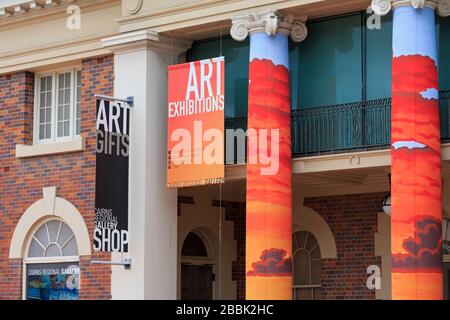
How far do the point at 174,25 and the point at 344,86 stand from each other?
330 cm

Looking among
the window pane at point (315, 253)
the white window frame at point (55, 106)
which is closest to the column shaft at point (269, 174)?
the window pane at point (315, 253)

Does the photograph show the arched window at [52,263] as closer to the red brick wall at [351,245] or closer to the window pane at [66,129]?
the window pane at [66,129]

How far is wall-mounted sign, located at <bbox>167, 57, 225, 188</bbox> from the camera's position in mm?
15994

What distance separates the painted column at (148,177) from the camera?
657 inches

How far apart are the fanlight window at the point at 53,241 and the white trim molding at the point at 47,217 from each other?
0.50ft

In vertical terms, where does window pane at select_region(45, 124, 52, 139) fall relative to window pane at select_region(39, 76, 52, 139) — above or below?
below

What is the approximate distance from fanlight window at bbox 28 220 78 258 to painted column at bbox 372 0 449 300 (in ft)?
23.5

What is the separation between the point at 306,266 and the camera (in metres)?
18.9

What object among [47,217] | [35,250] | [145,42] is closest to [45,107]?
[47,217]

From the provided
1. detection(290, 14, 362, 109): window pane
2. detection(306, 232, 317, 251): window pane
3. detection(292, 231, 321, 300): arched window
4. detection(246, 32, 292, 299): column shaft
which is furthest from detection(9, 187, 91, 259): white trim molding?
detection(290, 14, 362, 109): window pane

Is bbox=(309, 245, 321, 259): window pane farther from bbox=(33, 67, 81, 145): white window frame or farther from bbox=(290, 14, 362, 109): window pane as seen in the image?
bbox=(33, 67, 81, 145): white window frame

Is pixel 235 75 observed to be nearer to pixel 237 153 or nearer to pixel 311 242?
pixel 237 153

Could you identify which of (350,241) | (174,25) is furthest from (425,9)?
(350,241)
